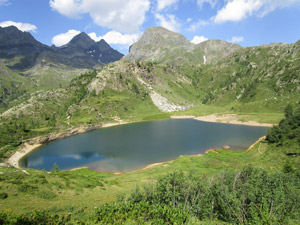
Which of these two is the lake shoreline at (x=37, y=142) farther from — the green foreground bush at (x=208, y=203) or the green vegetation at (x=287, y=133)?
the green vegetation at (x=287, y=133)

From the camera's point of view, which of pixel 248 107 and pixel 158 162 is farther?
pixel 248 107

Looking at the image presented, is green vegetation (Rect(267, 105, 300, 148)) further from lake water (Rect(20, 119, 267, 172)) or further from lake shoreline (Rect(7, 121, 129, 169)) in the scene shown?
lake shoreline (Rect(7, 121, 129, 169))

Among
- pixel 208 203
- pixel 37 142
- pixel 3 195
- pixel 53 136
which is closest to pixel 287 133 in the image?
pixel 208 203

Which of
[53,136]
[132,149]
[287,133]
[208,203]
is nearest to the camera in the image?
[208,203]

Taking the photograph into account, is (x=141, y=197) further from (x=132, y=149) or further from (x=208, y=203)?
(x=132, y=149)

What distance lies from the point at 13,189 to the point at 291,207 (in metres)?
44.2

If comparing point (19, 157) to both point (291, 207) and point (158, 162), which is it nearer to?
point (158, 162)

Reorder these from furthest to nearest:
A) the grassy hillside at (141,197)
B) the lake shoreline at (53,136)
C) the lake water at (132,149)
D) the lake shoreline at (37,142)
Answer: the lake shoreline at (53,136) → the lake shoreline at (37,142) → the lake water at (132,149) → the grassy hillside at (141,197)

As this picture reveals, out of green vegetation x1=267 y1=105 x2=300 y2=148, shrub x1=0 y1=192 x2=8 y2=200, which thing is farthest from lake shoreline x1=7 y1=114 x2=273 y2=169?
shrub x1=0 y1=192 x2=8 y2=200

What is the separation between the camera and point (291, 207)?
2750cm

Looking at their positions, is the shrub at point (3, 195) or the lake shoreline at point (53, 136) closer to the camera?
the shrub at point (3, 195)

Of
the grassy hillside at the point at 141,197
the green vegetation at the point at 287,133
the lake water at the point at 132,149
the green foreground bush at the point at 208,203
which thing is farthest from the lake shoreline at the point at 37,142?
the green vegetation at the point at 287,133

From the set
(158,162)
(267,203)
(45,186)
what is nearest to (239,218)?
(267,203)

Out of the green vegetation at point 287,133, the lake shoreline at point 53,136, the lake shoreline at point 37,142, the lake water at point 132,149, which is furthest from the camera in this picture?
the lake shoreline at point 53,136
